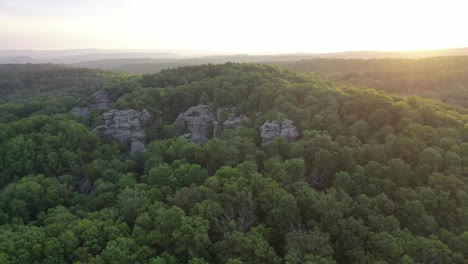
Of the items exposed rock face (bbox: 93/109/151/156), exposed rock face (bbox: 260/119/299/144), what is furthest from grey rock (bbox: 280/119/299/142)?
exposed rock face (bbox: 93/109/151/156)

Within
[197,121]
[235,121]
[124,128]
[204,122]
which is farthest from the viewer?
[197,121]

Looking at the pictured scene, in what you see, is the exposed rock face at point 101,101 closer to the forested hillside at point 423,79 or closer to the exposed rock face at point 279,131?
the exposed rock face at point 279,131

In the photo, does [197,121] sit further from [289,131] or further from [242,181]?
[242,181]

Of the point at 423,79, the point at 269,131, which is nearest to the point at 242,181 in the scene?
the point at 269,131

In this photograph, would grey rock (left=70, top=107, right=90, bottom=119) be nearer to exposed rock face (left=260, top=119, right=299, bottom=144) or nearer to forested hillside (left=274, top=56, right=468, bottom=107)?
exposed rock face (left=260, top=119, right=299, bottom=144)

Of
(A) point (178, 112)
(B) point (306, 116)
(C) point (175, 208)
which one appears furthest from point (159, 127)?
(C) point (175, 208)

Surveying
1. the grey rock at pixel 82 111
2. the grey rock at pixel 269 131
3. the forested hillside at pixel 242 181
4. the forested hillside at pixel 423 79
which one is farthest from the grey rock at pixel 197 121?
the forested hillside at pixel 423 79
